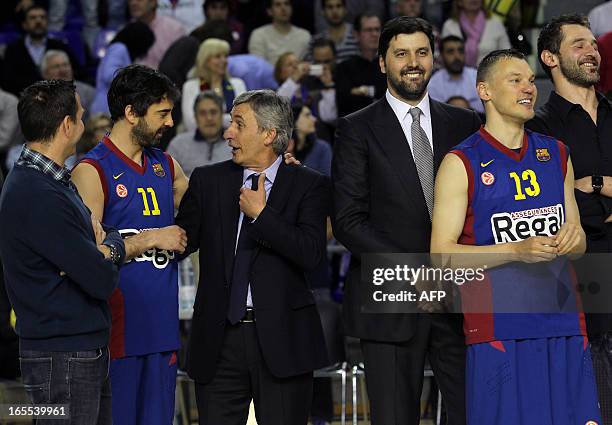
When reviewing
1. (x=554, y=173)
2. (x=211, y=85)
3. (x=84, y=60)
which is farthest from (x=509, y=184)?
(x=84, y=60)

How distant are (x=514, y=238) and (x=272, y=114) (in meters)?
1.20

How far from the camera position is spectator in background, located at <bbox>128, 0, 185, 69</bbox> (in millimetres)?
10836

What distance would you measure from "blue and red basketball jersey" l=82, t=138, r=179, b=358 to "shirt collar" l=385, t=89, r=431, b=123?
1093 mm

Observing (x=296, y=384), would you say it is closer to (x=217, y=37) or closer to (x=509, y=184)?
(x=509, y=184)

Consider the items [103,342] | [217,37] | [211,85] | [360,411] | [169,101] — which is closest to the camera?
[103,342]

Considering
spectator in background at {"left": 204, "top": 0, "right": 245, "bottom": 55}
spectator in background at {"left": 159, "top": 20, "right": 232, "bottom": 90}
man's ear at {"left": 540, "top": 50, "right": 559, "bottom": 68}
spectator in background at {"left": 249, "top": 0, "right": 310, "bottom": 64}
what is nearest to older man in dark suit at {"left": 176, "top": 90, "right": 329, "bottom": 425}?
A: man's ear at {"left": 540, "top": 50, "right": 559, "bottom": 68}

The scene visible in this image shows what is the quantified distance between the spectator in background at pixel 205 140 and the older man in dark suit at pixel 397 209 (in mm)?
3583

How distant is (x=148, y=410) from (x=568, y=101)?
2.42 meters

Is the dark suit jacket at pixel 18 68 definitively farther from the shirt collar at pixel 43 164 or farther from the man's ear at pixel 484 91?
the man's ear at pixel 484 91

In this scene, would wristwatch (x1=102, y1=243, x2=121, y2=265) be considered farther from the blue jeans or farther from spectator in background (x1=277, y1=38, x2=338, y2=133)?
spectator in background (x1=277, y1=38, x2=338, y2=133)

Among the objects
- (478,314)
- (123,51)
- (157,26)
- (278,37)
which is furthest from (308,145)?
(478,314)

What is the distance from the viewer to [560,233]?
4621 mm

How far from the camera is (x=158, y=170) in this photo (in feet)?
17.1

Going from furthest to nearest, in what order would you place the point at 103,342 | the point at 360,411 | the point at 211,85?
the point at 211,85 < the point at 360,411 < the point at 103,342
